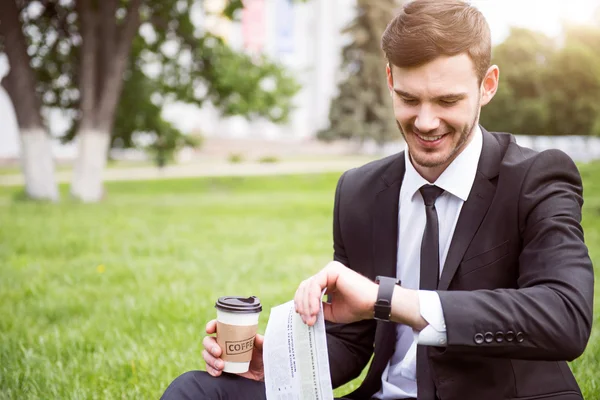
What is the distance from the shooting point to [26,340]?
5004 mm

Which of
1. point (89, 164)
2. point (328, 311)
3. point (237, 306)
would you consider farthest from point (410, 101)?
point (89, 164)

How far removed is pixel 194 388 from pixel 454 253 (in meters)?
1.02

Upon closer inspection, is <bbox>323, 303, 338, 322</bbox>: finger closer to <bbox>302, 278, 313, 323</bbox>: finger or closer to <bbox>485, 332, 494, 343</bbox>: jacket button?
<bbox>302, 278, 313, 323</bbox>: finger

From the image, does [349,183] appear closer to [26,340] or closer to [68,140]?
[26,340]

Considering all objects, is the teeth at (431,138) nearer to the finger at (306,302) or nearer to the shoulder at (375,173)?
the shoulder at (375,173)

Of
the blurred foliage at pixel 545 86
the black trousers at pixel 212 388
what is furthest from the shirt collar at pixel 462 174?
the blurred foliage at pixel 545 86

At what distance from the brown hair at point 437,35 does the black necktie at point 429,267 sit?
1.53 ft

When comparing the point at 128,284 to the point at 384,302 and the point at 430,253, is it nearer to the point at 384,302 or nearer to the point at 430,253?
the point at 430,253

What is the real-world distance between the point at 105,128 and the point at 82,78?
1.35m

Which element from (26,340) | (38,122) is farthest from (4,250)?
(38,122)

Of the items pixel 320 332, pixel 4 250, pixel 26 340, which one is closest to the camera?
pixel 320 332

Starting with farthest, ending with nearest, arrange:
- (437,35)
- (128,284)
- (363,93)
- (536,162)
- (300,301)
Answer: (363,93) → (128,284) → (536,162) → (437,35) → (300,301)

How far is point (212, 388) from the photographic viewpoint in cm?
251

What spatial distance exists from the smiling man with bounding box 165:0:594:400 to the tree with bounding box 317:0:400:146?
40.0m
